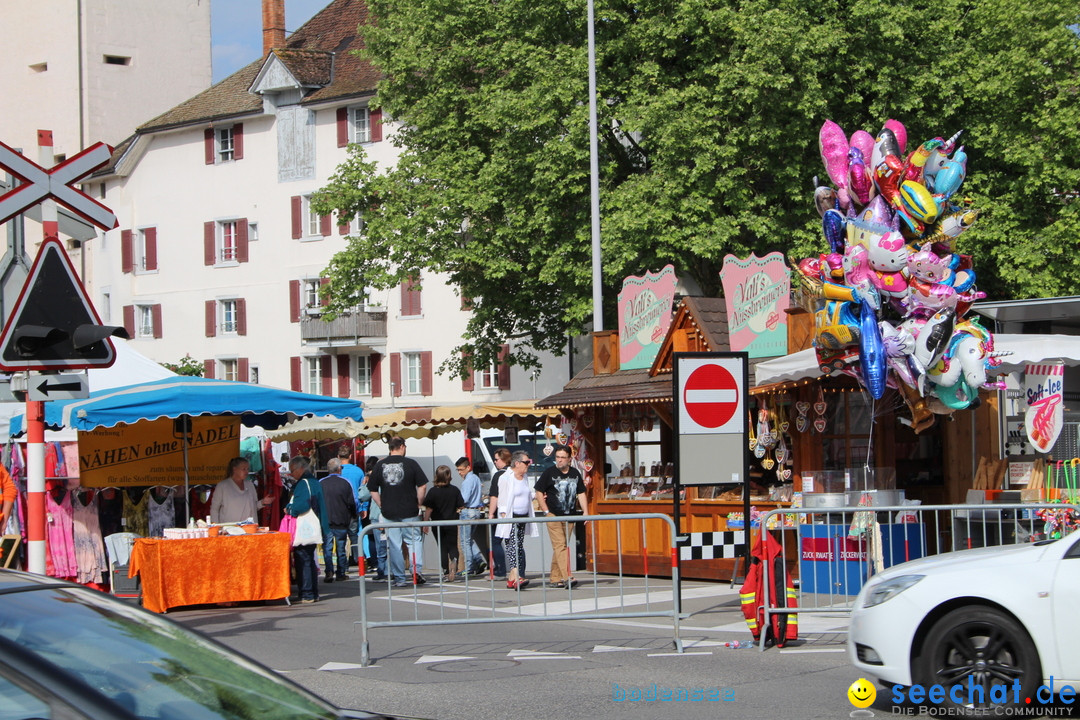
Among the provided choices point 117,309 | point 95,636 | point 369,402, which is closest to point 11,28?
point 117,309

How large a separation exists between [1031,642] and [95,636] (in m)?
5.58

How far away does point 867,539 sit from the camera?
12453mm

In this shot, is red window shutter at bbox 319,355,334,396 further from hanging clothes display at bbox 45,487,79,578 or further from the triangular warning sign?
the triangular warning sign

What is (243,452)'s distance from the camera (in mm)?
23906

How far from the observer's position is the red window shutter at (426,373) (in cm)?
5044

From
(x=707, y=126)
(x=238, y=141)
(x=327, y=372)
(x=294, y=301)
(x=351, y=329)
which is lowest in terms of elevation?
(x=327, y=372)

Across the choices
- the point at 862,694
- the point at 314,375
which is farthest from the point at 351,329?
the point at 862,694

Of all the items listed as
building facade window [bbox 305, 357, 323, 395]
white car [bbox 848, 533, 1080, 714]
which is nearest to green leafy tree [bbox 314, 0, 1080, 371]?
white car [bbox 848, 533, 1080, 714]

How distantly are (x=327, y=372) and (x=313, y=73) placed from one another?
11682mm

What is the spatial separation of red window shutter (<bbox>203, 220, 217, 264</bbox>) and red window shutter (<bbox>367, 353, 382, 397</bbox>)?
842cm

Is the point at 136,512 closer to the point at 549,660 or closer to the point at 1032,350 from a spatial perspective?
the point at 549,660

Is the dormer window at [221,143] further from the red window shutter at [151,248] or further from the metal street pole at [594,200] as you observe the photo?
the metal street pole at [594,200]

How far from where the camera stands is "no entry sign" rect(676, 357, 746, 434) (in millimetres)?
11633

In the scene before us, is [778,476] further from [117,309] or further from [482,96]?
[117,309]
